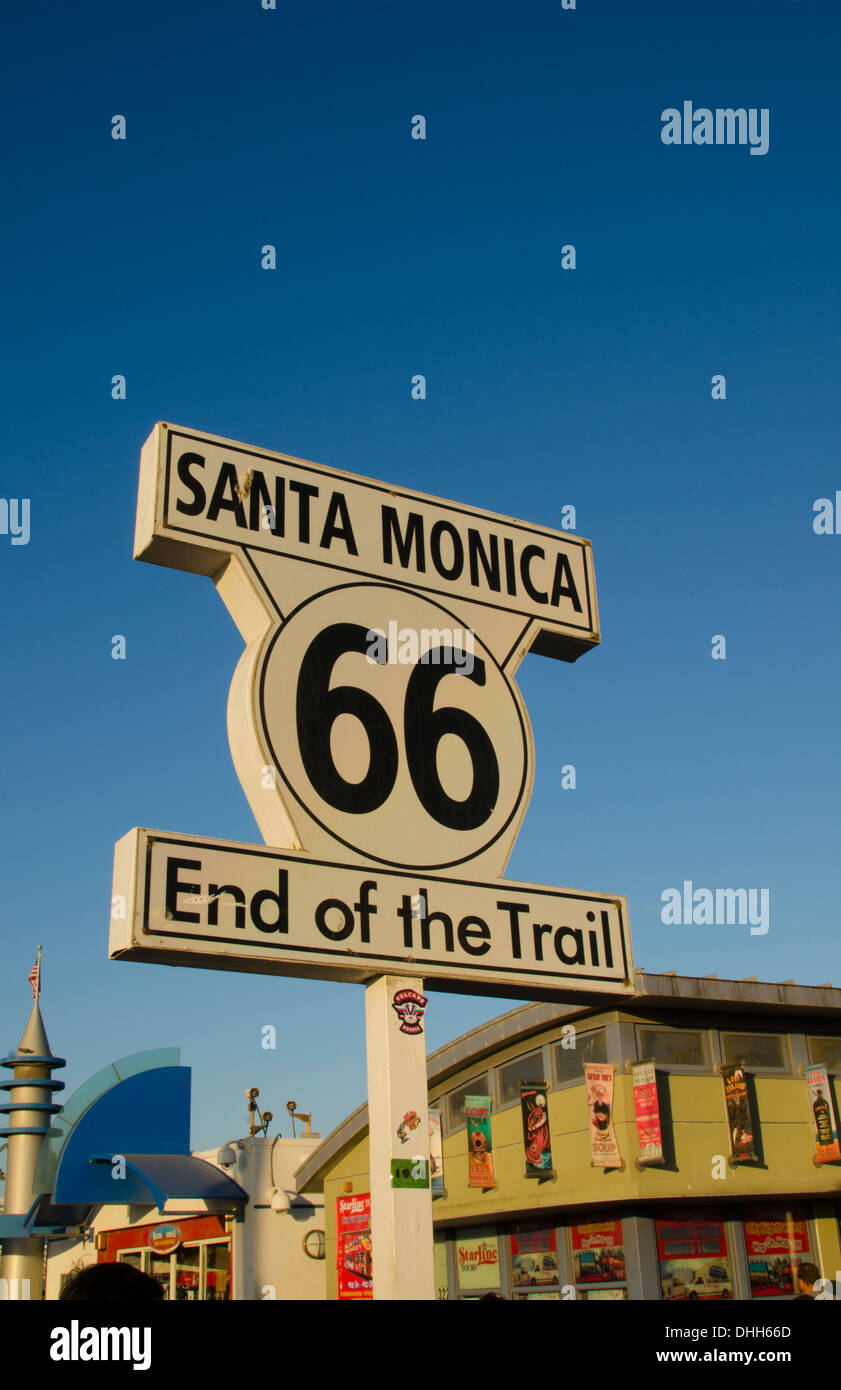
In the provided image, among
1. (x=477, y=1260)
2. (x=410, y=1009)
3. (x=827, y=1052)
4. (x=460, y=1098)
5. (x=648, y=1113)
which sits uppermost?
(x=827, y=1052)

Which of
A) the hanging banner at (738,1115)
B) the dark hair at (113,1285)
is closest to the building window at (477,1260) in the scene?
the hanging banner at (738,1115)

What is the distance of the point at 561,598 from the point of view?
7559 mm

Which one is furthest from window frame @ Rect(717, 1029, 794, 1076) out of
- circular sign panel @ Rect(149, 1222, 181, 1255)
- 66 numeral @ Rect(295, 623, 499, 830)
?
circular sign panel @ Rect(149, 1222, 181, 1255)

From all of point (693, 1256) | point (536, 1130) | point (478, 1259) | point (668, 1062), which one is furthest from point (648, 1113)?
point (478, 1259)

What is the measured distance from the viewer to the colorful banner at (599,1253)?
15258mm

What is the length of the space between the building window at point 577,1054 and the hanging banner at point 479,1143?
155cm

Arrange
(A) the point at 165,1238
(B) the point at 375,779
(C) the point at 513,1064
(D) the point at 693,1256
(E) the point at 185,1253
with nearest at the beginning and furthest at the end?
(B) the point at 375,779 < (D) the point at 693,1256 < (C) the point at 513,1064 < (E) the point at 185,1253 < (A) the point at 165,1238

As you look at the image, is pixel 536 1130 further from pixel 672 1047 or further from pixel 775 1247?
pixel 775 1247

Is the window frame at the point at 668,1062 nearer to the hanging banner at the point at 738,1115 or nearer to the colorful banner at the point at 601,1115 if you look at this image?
the hanging banner at the point at 738,1115

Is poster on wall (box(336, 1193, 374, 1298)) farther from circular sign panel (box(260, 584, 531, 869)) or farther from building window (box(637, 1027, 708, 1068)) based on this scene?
circular sign panel (box(260, 584, 531, 869))

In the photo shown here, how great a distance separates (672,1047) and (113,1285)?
14.6 metres

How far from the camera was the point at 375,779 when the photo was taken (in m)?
6.23

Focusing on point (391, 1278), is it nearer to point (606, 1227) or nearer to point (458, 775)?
point (458, 775)
